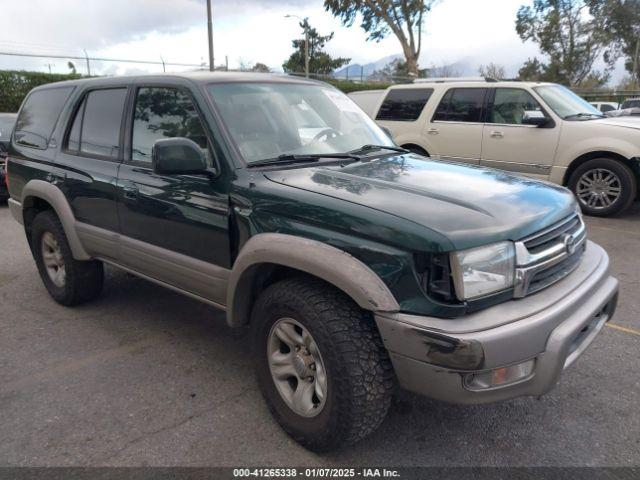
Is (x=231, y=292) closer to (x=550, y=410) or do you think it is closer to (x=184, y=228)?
(x=184, y=228)

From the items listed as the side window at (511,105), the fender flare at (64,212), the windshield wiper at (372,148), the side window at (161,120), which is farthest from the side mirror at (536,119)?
the fender flare at (64,212)

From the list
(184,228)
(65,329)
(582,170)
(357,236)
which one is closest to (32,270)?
(65,329)

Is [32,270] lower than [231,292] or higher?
lower

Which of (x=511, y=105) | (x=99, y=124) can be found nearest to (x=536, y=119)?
(x=511, y=105)

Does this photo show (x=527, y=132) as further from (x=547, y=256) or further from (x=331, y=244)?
(x=331, y=244)

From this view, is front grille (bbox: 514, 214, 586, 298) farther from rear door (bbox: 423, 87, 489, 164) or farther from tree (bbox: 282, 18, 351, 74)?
tree (bbox: 282, 18, 351, 74)

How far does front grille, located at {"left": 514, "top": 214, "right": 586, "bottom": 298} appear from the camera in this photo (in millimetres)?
2264

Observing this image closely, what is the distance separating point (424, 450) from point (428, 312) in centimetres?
88

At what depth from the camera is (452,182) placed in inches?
109

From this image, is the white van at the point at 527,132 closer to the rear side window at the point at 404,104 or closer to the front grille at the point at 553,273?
the rear side window at the point at 404,104

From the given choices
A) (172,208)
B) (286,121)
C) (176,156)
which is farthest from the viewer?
(286,121)

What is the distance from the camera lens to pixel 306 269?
2.38 m

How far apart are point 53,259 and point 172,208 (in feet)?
6.58

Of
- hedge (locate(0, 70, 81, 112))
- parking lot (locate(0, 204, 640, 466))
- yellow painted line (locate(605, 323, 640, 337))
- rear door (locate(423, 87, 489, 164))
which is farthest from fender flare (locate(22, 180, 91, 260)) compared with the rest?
hedge (locate(0, 70, 81, 112))
